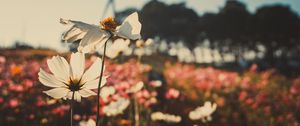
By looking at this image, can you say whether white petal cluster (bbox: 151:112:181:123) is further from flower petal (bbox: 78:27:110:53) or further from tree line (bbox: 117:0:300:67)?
tree line (bbox: 117:0:300:67)

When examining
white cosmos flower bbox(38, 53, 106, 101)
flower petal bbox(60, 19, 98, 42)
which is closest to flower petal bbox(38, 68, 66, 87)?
white cosmos flower bbox(38, 53, 106, 101)

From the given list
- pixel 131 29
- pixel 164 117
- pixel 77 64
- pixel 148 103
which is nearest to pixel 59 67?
pixel 77 64

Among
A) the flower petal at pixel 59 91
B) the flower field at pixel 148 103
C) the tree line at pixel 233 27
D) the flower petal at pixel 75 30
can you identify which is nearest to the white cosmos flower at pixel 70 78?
the flower petal at pixel 59 91

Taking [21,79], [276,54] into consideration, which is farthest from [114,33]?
[276,54]

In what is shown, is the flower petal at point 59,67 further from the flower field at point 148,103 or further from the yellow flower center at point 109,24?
the flower field at point 148,103

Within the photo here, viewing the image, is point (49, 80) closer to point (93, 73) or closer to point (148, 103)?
point (93, 73)

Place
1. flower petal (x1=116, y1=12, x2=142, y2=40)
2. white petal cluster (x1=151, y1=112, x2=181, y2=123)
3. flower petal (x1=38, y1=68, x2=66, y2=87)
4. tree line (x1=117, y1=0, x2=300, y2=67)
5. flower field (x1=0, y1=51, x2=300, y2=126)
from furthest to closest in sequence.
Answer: tree line (x1=117, y1=0, x2=300, y2=67), flower field (x1=0, y1=51, x2=300, y2=126), white petal cluster (x1=151, y1=112, x2=181, y2=123), flower petal (x1=38, y1=68, x2=66, y2=87), flower petal (x1=116, y1=12, x2=142, y2=40)

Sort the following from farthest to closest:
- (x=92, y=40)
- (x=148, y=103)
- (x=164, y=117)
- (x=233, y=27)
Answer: (x=233, y=27), (x=148, y=103), (x=164, y=117), (x=92, y=40)
